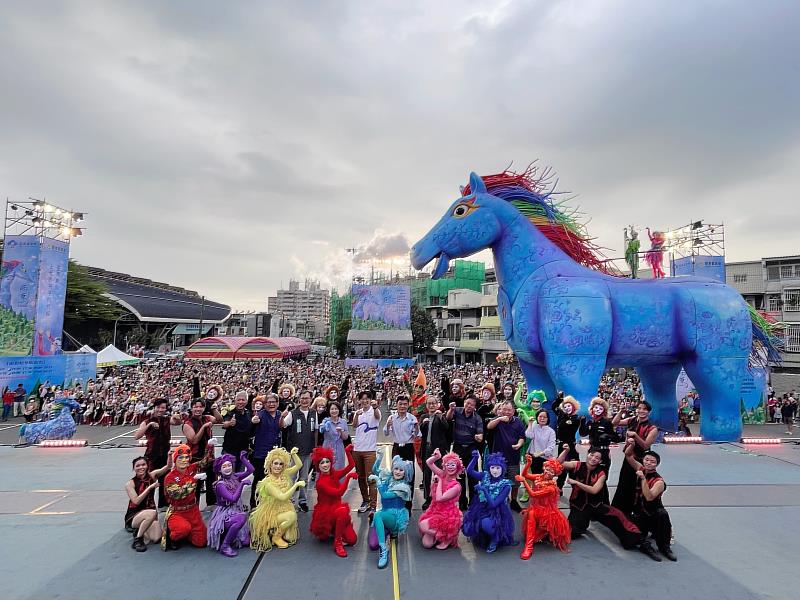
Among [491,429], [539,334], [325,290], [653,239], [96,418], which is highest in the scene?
[325,290]

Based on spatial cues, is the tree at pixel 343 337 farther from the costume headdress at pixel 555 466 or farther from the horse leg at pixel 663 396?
the costume headdress at pixel 555 466

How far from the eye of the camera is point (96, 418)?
1196cm

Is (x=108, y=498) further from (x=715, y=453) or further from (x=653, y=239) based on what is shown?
(x=653, y=239)

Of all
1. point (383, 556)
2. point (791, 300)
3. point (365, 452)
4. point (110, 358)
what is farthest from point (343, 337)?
point (383, 556)

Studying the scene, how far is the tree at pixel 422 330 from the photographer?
136 ft

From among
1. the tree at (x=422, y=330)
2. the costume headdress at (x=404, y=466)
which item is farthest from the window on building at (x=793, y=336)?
the costume headdress at (x=404, y=466)

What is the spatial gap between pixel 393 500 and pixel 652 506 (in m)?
2.12

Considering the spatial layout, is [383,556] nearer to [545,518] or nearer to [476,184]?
[545,518]

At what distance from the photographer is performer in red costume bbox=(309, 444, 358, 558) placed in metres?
3.70

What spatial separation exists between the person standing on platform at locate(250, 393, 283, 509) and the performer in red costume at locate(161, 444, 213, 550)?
0.85 metres

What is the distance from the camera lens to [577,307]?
634 centimetres

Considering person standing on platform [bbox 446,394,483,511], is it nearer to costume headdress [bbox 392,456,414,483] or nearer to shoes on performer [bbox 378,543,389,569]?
costume headdress [bbox 392,456,414,483]

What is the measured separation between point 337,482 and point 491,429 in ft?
5.28

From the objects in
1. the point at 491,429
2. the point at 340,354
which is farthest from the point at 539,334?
the point at 340,354
